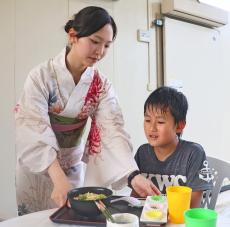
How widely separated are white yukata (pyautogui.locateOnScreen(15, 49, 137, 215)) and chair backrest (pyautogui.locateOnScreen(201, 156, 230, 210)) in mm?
383

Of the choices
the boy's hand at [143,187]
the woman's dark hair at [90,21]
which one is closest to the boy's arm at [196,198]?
the boy's hand at [143,187]

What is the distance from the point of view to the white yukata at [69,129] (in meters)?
1.26

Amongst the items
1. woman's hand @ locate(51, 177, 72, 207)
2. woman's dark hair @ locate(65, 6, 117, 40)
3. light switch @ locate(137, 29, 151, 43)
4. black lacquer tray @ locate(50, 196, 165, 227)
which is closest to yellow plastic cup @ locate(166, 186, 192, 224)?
black lacquer tray @ locate(50, 196, 165, 227)

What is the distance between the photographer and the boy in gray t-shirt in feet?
4.46

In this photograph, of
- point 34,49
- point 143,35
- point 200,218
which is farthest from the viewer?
point 143,35

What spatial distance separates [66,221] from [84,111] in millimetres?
569

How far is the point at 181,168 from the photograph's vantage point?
1371mm

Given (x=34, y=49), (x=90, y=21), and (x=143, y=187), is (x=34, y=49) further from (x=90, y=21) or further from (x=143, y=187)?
(x=143, y=187)

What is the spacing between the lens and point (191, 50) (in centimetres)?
323

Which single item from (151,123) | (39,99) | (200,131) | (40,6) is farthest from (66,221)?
(200,131)

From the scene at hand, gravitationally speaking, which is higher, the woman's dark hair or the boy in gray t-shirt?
the woman's dark hair

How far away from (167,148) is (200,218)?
0.67 m

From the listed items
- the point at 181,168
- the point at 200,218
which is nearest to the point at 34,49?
the point at 181,168

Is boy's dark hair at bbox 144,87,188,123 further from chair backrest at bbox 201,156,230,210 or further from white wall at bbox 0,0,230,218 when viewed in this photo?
white wall at bbox 0,0,230,218
